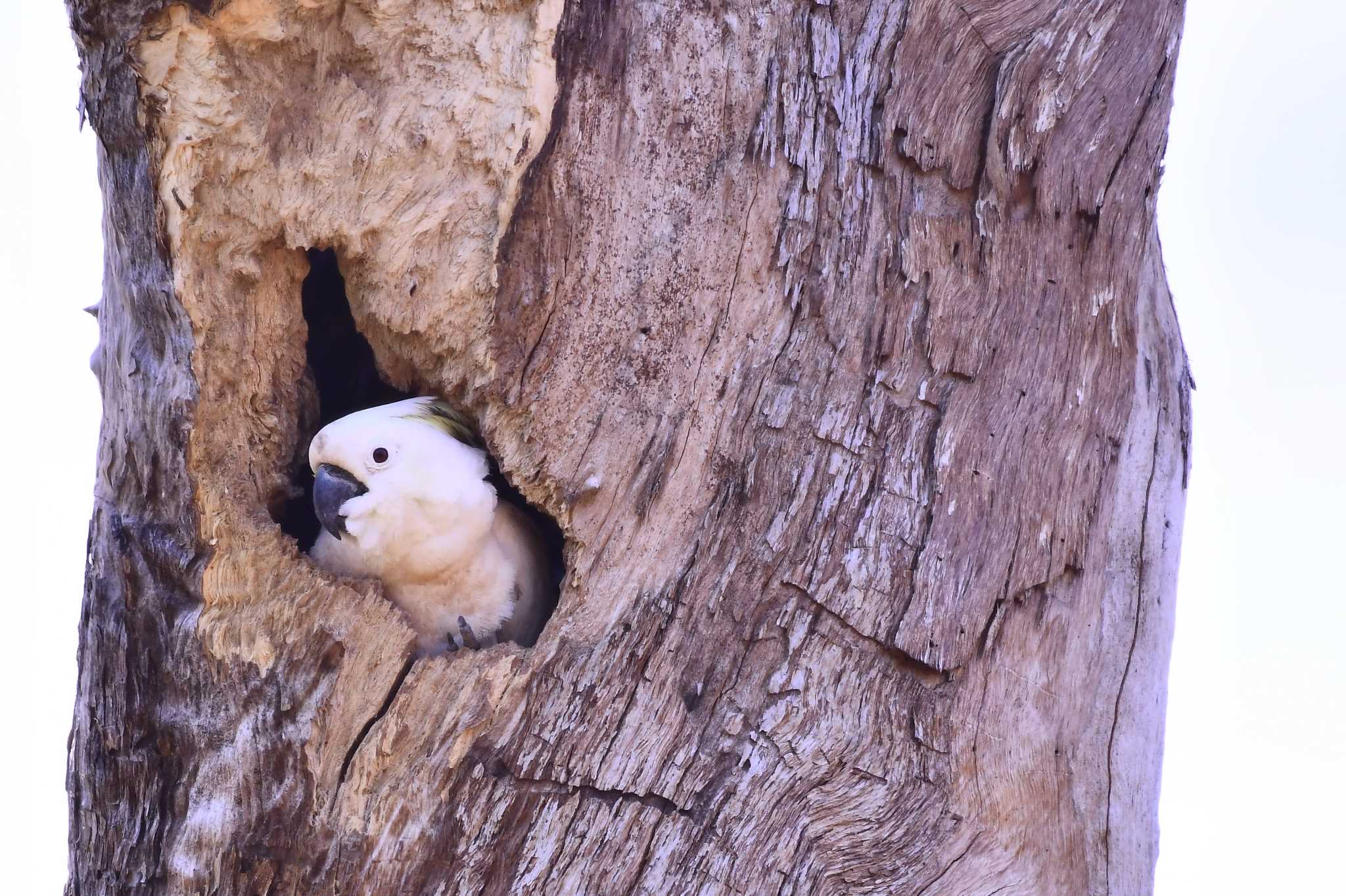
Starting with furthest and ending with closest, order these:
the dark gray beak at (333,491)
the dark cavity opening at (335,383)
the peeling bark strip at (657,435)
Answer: the dark cavity opening at (335,383) → the dark gray beak at (333,491) → the peeling bark strip at (657,435)

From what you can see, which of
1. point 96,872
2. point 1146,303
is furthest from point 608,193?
point 96,872

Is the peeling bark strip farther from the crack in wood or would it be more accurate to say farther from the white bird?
the white bird

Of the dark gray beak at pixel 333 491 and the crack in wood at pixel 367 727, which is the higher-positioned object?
the dark gray beak at pixel 333 491

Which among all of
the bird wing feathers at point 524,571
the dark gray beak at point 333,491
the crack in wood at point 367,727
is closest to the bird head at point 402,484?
the dark gray beak at point 333,491

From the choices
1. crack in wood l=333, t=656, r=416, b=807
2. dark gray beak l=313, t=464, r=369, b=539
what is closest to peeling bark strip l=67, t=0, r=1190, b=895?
crack in wood l=333, t=656, r=416, b=807

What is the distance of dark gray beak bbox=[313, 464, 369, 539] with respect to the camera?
8.13 feet

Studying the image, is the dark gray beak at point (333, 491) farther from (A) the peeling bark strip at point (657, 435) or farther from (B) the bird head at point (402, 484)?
(A) the peeling bark strip at point (657, 435)

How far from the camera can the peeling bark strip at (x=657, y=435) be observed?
2113 mm

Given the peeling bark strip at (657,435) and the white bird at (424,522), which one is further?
the white bird at (424,522)

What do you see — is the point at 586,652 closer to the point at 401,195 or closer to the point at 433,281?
Result: the point at 433,281

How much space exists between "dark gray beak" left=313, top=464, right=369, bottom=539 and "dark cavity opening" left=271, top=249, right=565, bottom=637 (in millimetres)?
137

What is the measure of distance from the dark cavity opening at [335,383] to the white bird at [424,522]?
3.5 inches

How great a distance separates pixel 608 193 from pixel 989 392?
2.95 ft

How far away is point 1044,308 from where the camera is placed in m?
2.33
